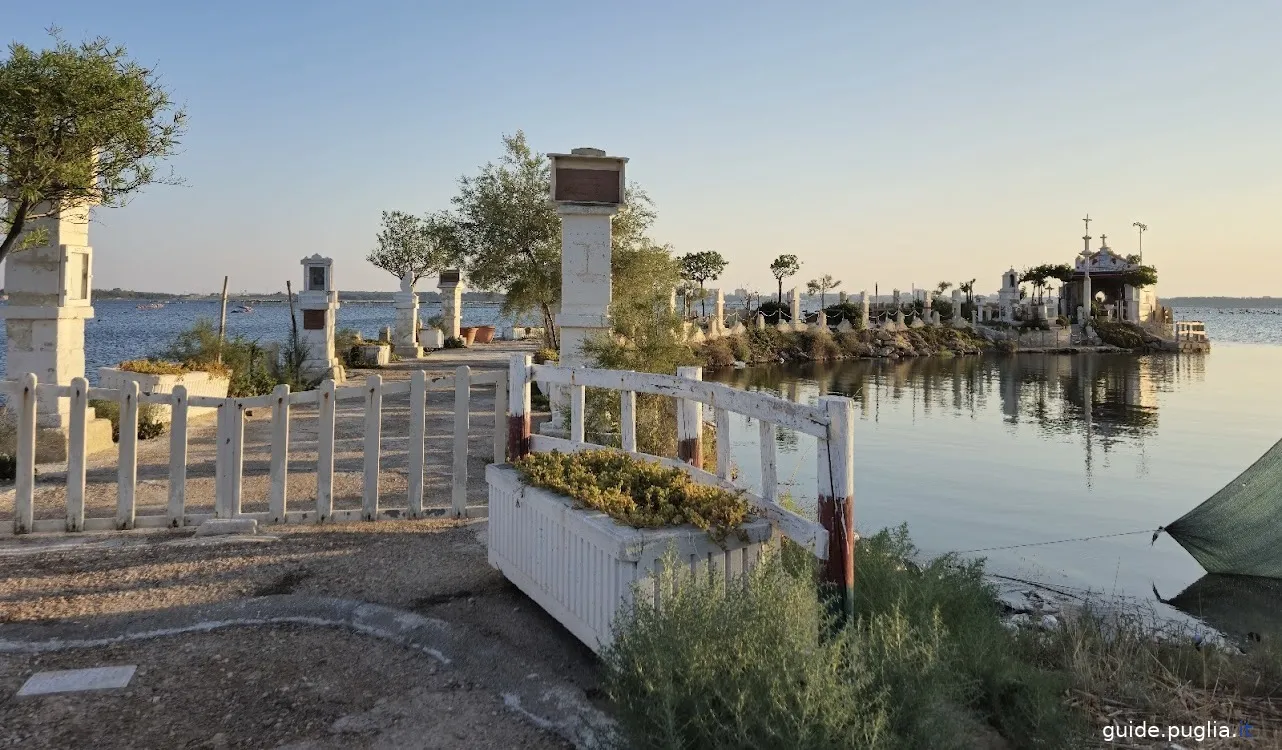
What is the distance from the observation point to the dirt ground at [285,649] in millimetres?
3668

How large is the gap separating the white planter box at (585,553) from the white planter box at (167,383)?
6738mm

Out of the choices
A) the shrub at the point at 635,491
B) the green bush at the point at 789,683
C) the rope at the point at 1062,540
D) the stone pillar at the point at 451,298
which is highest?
the stone pillar at the point at 451,298

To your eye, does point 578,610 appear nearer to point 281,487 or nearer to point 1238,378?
point 281,487

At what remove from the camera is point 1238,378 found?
114 feet

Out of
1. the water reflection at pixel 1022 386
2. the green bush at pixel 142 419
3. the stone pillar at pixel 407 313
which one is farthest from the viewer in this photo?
the stone pillar at pixel 407 313

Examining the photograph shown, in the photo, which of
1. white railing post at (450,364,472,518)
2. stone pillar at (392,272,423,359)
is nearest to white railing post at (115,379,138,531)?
white railing post at (450,364,472,518)

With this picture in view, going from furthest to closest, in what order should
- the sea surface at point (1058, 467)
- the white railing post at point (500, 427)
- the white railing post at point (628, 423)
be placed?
the sea surface at point (1058, 467)
the white railing post at point (500, 427)
the white railing post at point (628, 423)

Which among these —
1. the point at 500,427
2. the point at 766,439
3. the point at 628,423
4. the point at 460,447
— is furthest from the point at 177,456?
the point at 766,439

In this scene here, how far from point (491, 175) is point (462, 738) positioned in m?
20.7

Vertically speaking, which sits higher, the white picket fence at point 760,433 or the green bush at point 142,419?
the white picket fence at point 760,433

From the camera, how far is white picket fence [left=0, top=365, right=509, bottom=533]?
6523mm

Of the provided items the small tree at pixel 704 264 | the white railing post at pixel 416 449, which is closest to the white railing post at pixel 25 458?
the white railing post at pixel 416 449

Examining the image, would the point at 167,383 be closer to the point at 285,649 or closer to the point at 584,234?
the point at 584,234

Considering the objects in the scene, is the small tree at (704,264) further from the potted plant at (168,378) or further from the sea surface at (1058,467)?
the potted plant at (168,378)
